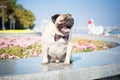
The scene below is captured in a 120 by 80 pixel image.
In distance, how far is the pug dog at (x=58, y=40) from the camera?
4.06 metres

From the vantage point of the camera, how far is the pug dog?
4.06 meters

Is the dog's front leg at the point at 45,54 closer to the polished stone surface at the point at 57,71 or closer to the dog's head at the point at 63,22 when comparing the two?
the polished stone surface at the point at 57,71

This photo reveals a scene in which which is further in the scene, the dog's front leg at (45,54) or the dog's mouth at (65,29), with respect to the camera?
the dog's front leg at (45,54)

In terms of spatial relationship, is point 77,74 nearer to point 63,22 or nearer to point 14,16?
point 63,22

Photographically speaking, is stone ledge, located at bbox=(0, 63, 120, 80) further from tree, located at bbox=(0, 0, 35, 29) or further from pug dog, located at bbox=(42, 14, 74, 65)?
tree, located at bbox=(0, 0, 35, 29)

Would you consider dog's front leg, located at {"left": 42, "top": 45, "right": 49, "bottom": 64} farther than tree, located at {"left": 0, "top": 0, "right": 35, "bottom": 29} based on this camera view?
No

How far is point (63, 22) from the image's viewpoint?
4.03 m

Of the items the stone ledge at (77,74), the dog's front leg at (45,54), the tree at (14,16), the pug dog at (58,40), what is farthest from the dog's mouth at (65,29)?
the tree at (14,16)

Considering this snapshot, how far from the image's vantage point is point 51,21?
164 inches

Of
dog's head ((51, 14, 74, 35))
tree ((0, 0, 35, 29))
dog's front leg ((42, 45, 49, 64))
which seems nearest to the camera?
dog's head ((51, 14, 74, 35))

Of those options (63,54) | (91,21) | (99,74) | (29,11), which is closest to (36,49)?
(63,54)

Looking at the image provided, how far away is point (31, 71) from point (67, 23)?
85cm

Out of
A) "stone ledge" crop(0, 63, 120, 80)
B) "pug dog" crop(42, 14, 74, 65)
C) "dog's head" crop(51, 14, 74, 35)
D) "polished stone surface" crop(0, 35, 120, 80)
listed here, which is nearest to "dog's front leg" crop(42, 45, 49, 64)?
"pug dog" crop(42, 14, 74, 65)

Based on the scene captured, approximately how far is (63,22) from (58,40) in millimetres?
333
